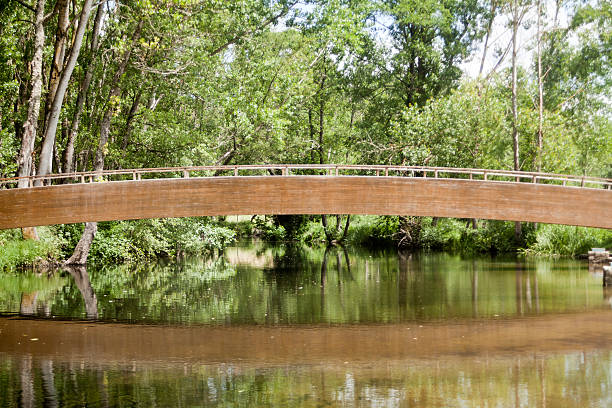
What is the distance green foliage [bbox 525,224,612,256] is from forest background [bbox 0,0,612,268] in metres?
0.08

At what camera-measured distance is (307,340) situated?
11.2 meters

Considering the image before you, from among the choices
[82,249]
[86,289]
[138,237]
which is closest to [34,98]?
[82,249]

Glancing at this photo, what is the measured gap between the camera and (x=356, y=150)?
123ft

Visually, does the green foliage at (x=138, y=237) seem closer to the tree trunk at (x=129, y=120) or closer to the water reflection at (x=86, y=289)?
the water reflection at (x=86, y=289)

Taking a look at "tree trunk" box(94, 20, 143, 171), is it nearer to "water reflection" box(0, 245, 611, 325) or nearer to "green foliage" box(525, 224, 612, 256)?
"water reflection" box(0, 245, 611, 325)

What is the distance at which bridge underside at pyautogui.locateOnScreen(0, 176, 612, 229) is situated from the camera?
790 inches

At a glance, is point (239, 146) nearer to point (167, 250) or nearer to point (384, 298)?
point (167, 250)

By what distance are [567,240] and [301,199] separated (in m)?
14.8

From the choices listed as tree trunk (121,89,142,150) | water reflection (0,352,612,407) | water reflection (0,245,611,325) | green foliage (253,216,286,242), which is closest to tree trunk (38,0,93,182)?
water reflection (0,245,611,325)

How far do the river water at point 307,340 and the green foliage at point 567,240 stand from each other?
7813 mm

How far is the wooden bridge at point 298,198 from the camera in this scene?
20.1 m

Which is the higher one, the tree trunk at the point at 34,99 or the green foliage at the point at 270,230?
the tree trunk at the point at 34,99

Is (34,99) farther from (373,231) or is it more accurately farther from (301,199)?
(373,231)

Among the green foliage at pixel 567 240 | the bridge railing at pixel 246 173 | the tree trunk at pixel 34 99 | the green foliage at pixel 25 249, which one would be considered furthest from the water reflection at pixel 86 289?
the green foliage at pixel 567 240
